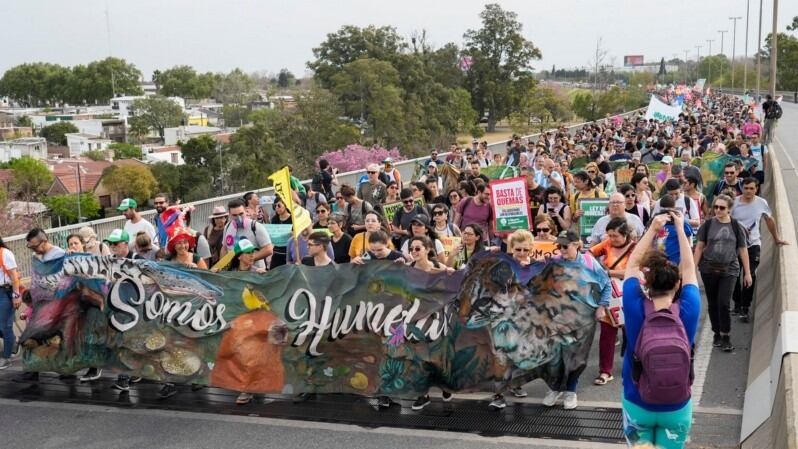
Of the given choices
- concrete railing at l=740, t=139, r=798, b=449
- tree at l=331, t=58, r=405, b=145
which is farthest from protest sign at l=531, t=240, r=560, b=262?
tree at l=331, t=58, r=405, b=145

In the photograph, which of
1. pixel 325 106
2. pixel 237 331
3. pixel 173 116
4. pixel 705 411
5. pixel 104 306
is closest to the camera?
A: pixel 705 411

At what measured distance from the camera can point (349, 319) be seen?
26.2 ft

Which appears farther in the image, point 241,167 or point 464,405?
point 241,167

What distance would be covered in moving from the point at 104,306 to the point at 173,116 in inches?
7616

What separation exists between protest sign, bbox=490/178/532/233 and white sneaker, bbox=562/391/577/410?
3.81 metres

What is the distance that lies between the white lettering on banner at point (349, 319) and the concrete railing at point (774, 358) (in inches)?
107

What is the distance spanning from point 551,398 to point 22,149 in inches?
5994

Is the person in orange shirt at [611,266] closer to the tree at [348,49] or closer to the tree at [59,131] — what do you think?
the tree at [348,49]

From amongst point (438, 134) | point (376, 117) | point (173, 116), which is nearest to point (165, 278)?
point (376, 117)

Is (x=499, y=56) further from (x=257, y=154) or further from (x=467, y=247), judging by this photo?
(x=467, y=247)

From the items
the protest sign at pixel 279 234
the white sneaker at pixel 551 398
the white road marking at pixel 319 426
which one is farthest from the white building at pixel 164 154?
the white sneaker at pixel 551 398

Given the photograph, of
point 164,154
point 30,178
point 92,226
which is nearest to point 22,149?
point 164,154

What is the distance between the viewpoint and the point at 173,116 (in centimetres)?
19412

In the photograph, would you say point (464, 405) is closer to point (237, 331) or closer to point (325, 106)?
point (237, 331)
